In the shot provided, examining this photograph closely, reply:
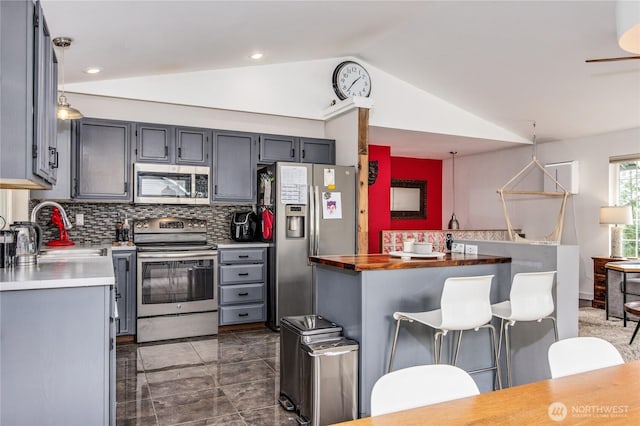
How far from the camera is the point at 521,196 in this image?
748cm

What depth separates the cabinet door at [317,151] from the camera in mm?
5598

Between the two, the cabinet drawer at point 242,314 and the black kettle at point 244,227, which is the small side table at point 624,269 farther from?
the black kettle at point 244,227

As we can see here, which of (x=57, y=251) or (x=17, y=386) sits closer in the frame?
(x=17, y=386)

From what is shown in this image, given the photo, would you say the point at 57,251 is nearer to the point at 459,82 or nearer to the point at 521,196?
the point at 459,82

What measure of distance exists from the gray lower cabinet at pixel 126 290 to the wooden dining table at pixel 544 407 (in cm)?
385

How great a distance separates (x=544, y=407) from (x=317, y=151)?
15.3 feet

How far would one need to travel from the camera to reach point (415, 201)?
8.82m

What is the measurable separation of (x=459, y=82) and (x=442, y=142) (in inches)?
59.2

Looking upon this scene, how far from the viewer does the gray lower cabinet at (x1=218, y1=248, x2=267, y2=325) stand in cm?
487

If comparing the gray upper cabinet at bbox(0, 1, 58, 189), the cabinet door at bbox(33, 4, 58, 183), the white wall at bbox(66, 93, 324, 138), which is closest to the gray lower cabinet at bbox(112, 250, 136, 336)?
the white wall at bbox(66, 93, 324, 138)

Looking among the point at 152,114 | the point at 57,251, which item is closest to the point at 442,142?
→ the point at 152,114

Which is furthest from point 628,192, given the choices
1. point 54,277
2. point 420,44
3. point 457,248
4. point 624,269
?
point 54,277

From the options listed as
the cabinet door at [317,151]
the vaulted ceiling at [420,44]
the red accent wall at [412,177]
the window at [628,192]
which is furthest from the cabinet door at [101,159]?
the window at [628,192]

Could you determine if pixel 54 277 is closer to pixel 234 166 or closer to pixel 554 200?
pixel 234 166
